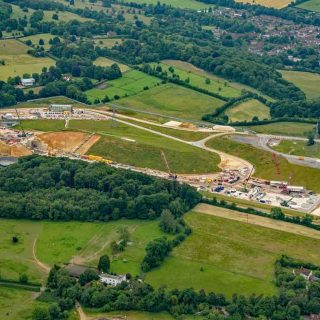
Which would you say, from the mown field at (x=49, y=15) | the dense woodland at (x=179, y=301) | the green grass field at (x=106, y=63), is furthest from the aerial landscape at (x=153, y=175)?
the mown field at (x=49, y=15)

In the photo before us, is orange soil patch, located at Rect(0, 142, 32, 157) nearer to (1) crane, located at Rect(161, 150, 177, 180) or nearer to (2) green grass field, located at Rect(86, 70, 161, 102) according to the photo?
(1) crane, located at Rect(161, 150, 177, 180)

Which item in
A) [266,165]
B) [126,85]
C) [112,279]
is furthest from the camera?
[126,85]

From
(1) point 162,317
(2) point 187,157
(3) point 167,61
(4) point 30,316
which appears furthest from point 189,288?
(3) point 167,61

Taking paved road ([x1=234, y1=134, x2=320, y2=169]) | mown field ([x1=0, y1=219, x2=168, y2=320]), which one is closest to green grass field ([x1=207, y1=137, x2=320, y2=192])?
paved road ([x1=234, y1=134, x2=320, y2=169])

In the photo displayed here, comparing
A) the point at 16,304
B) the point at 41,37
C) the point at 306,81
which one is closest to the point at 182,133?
the point at 306,81

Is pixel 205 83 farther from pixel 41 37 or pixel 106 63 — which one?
pixel 41 37
